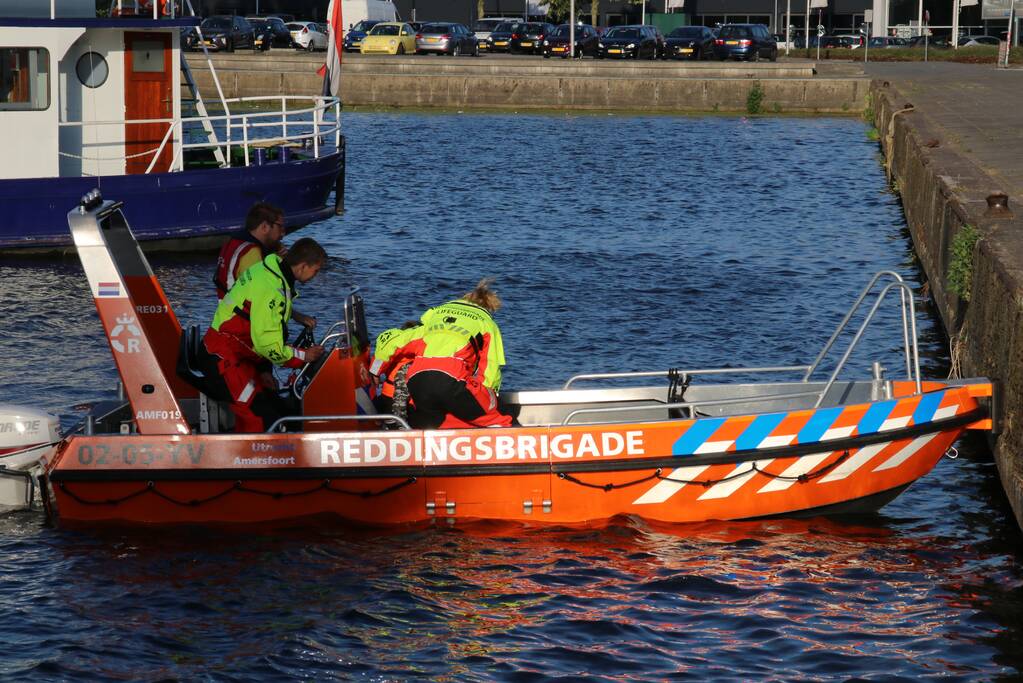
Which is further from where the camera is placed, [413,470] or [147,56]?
[147,56]

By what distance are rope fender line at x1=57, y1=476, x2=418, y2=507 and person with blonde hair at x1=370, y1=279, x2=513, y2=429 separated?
0.52 m

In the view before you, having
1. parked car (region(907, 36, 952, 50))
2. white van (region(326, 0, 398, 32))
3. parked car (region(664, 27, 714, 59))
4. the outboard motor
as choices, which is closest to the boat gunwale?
the outboard motor

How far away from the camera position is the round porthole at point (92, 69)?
21047 mm

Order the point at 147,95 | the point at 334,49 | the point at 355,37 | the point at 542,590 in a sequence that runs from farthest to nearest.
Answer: the point at 355,37 → the point at 334,49 → the point at 147,95 → the point at 542,590

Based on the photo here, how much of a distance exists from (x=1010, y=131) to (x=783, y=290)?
9.28 metres

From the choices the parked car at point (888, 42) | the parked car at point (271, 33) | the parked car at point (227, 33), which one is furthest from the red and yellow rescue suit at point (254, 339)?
the parked car at point (888, 42)

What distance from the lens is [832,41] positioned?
249 ft

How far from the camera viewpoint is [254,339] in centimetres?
Result: 973

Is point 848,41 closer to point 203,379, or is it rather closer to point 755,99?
point 755,99

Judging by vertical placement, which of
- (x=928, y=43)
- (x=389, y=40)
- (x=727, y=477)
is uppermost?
(x=928, y=43)

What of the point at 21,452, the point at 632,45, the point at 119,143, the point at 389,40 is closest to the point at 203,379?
the point at 21,452

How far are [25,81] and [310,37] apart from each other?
41664 mm

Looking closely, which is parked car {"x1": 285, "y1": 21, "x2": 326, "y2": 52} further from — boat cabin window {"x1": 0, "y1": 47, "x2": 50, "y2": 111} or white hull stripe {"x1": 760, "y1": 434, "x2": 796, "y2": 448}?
white hull stripe {"x1": 760, "y1": 434, "x2": 796, "y2": 448}

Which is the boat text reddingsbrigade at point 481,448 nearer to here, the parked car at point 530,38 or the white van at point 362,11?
the parked car at point 530,38
